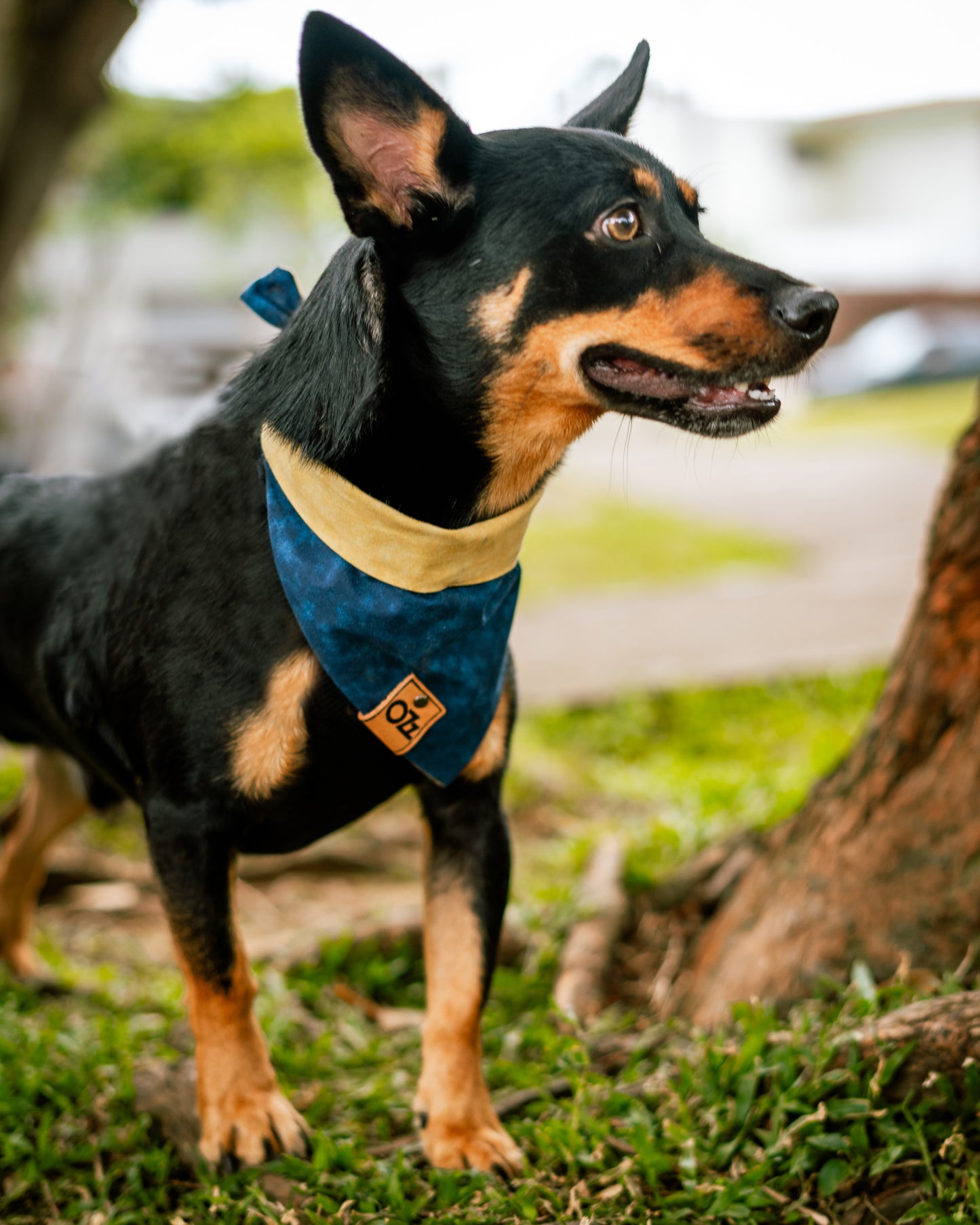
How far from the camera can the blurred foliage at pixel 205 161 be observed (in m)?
10.7

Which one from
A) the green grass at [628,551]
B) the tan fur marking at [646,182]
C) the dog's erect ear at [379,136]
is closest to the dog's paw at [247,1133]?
the dog's erect ear at [379,136]

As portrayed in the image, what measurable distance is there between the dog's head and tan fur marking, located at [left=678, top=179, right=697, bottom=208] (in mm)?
187

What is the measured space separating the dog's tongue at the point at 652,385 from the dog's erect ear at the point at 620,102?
0.69 meters

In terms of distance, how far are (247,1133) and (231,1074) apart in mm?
126

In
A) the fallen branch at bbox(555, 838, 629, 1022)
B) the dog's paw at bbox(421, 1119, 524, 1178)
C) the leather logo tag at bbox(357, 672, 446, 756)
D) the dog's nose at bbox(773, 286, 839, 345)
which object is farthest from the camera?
the fallen branch at bbox(555, 838, 629, 1022)

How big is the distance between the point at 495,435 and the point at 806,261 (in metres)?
28.3

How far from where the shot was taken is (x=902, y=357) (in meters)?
27.1

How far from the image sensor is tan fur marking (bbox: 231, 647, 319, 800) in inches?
87.7

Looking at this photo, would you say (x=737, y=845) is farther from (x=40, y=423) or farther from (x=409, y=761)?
(x=40, y=423)

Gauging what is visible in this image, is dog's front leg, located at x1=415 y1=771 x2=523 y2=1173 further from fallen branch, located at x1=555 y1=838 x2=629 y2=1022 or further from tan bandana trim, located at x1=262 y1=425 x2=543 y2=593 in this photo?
tan bandana trim, located at x1=262 y1=425 x2=543 y2=593

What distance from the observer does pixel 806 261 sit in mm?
28078

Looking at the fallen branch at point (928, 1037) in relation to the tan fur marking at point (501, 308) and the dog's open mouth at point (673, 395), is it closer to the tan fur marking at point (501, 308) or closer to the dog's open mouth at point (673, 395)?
the dog's open mouth at point (673, 395)

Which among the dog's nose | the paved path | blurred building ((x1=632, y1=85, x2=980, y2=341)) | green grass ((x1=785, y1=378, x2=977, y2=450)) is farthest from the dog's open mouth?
green grass ((x1=785, y1=378, x2=977, y2=450))

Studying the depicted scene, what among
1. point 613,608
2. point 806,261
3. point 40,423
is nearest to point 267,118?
point 40,423
